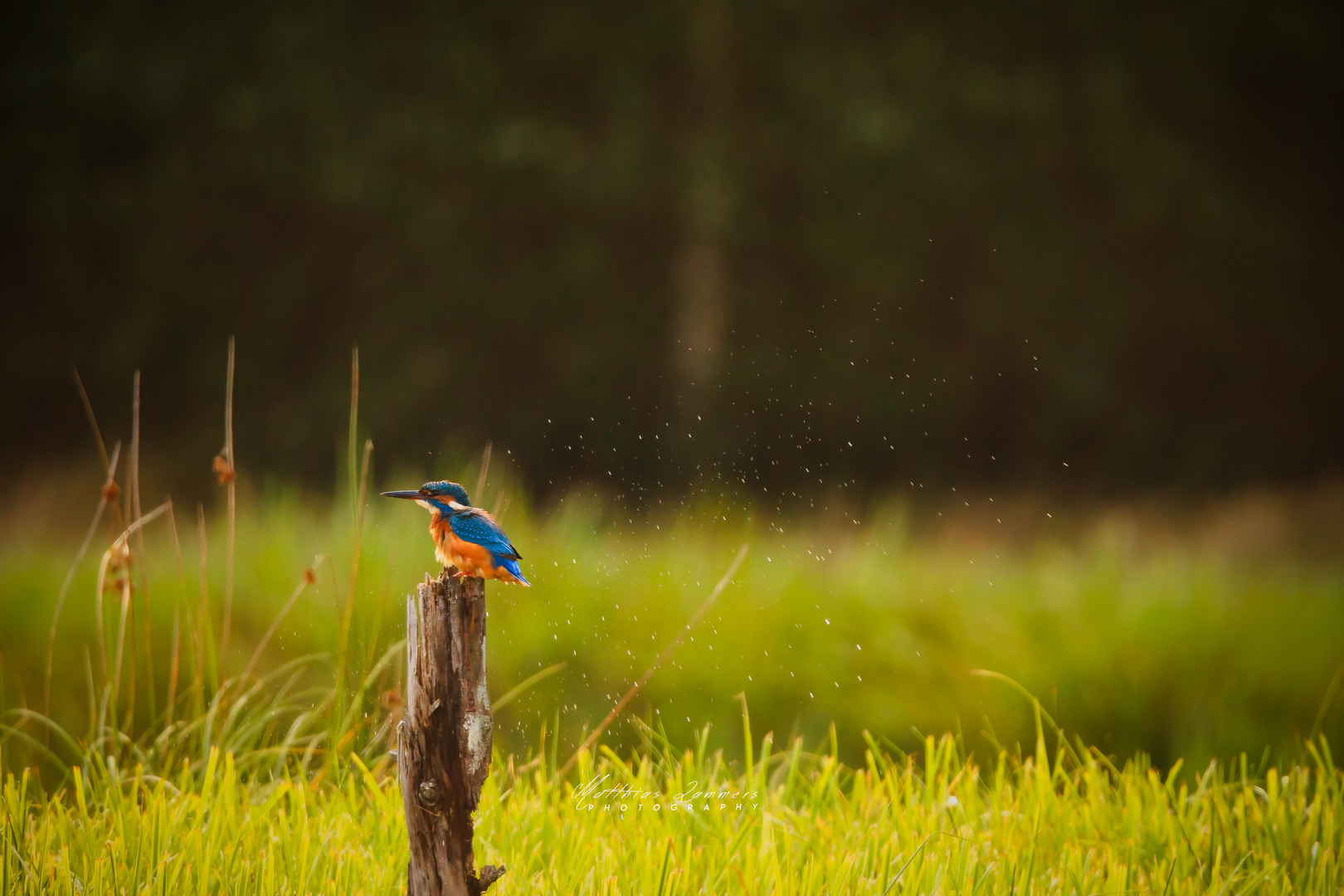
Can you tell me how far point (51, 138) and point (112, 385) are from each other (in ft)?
5.41

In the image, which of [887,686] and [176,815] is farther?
[887,686]

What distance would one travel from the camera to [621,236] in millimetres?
6660

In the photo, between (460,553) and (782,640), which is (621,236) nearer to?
(782,640)

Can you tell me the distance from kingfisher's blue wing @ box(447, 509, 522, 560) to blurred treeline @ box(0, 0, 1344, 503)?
4470mm

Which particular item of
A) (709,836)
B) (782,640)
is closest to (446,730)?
(709,836)

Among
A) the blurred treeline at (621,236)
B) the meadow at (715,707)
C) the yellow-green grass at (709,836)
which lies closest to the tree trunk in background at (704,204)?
the blurred treeline at (621,236)

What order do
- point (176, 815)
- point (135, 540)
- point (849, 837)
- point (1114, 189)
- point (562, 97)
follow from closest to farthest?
point (176, 815), point (849, 837), point (135, 540), point (562, 97), point (1114, 189)

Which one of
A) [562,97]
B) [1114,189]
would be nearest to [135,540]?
[562,97]

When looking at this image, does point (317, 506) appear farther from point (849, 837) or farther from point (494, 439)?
point (849, 837)

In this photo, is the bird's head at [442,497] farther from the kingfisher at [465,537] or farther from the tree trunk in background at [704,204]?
the tree trunk in background at [704,204]

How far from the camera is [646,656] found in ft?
10.6

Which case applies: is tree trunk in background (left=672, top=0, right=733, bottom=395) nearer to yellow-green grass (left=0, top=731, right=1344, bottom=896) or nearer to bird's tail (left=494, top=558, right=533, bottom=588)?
yellow-green grass (left=0, top=731, right=1344, bottom=896)

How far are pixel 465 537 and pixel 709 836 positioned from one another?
90cm

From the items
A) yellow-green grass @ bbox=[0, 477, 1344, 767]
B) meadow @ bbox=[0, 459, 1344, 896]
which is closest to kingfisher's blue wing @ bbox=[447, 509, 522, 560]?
meadow @ bbox=[0, 459, 1344, 896]
